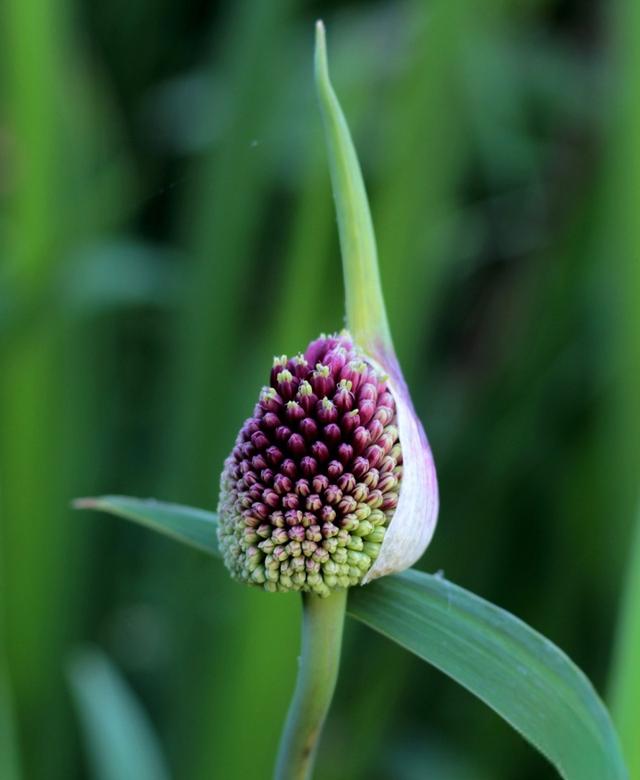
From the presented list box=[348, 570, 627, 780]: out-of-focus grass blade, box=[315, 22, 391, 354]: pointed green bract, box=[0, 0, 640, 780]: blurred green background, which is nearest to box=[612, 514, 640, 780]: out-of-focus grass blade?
box=[348, 570, 627, 780]: out-of-focus grass blade

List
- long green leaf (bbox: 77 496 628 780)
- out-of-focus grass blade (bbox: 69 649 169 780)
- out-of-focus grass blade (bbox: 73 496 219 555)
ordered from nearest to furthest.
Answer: long green leaf (bbox: 77 496 628 780) → out-of-focus grass blade (bbox: 73 496 219 555) → out-of-focus grass blade (bbox: 69 649 169 780)

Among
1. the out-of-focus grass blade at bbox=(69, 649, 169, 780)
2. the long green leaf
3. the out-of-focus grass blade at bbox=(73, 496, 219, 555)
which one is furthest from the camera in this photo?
the out-of-focus grass blade at bbox=(69, 649, 169, 780)

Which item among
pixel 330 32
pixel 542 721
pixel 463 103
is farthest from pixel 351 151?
pixel 330 32

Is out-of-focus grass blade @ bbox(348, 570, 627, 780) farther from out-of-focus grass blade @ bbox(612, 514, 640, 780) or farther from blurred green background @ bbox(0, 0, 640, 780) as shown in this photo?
blurred green background @ bbox(0, 0, 640, 780)

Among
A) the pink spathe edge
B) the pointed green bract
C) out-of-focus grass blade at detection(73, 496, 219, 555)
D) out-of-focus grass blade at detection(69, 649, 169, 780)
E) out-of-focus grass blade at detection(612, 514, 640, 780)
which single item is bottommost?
out-of-focus grass blade at detection(69, 649, 169, 780)

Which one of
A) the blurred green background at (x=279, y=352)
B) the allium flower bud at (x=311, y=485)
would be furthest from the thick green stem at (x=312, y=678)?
the blurred green background at (x=279, y=352)

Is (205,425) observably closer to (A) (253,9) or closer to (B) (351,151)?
(A) (253,9)

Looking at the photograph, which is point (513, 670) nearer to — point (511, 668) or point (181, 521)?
point (511, 668)
